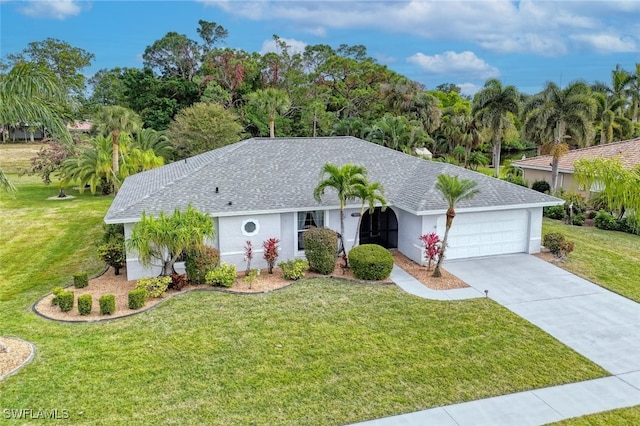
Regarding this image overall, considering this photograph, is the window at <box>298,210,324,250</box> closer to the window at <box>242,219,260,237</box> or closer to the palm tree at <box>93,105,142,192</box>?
the window at <box>242,219,260,237</box>

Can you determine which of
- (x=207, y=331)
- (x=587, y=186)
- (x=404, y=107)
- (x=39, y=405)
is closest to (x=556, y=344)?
(x=207, y=331)

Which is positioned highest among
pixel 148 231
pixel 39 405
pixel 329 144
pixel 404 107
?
pixel 404 107

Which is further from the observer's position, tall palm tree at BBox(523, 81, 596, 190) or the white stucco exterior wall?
tall palm tree at BBox(523, 81, 596, 190)

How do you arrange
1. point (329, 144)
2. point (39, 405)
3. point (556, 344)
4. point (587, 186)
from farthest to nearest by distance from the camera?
point (587, 186)
point (329, 144)
point (556, 344)
point (39, 405)

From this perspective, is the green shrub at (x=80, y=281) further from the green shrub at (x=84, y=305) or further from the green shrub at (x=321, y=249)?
the green shrub at (x=321, y=249)

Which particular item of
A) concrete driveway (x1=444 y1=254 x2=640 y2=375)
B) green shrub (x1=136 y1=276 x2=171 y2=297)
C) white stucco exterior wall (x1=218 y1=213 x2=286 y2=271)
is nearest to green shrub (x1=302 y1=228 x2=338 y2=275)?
white stucco exterior wall (x1=218 y1=213 x2=286 y2=271)

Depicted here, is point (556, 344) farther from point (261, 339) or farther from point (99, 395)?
point (99, 395)
